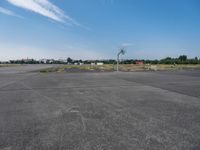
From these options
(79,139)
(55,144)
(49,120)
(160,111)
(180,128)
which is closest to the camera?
(55,144)

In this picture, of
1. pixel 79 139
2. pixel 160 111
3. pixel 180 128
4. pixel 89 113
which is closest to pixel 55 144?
pixel 79 139

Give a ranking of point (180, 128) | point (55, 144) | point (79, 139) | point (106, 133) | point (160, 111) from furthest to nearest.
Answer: point (160, 111), point (180, 128), point (106, 133), point (79, 139), point (55, 144)

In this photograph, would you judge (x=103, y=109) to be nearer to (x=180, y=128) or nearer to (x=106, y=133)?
(x=106, y=133)

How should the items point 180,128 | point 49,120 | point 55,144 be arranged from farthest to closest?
1. point 49,120
2. point 180,128
3. point 55,144

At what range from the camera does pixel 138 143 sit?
3023mm

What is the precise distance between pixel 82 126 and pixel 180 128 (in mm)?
2453

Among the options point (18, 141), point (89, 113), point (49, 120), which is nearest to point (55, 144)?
point (18, 141)

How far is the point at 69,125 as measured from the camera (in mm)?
3973

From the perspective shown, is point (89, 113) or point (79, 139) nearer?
point (79, 139)

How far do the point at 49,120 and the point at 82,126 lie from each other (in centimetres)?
109

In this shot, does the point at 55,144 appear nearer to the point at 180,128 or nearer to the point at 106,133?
the point at 106,133

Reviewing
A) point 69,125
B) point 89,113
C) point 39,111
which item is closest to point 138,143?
point 69,125

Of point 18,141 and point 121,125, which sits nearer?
point 18,141

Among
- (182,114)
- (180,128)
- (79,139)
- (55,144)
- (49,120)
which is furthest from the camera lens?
(182,114)
